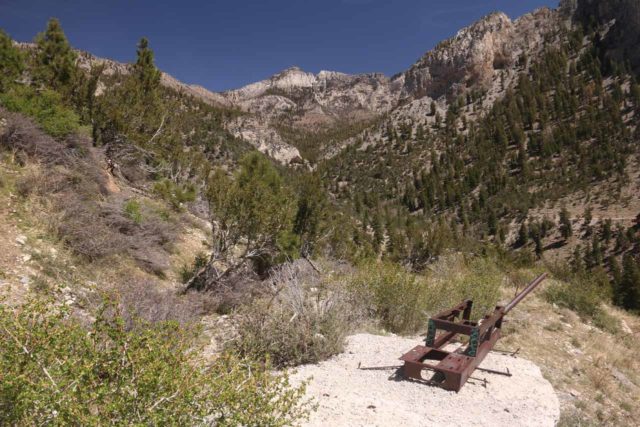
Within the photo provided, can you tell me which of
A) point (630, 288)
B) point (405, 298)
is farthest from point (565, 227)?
point (405, 298)

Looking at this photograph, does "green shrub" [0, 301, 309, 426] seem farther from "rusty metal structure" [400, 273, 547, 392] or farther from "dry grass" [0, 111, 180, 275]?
"dry grass" [0, 111, 180, 275]

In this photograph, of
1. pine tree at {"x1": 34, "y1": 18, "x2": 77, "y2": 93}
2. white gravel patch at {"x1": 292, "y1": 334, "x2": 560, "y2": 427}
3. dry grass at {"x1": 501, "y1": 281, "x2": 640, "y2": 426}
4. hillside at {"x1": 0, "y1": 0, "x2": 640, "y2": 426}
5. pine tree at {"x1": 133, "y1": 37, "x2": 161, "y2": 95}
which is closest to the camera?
hillside at {"x1": 0, "y1": 0, "x2": 640, "y2": 426}

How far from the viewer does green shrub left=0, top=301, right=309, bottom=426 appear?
7.88 ft

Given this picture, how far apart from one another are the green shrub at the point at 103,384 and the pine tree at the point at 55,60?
1435 centimetres

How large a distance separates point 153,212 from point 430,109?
80.3 m

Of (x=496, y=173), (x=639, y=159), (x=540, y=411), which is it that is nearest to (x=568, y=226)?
Result: (x=639, y=159)

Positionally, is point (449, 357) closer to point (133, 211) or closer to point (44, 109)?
point (133, 211)

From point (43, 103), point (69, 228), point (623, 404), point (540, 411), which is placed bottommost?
point (623, 404)

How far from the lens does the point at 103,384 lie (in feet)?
8.19

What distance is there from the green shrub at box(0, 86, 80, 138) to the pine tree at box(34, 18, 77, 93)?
10.4 ft

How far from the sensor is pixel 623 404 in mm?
6633

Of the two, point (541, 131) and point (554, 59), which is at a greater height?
point (554, 59)

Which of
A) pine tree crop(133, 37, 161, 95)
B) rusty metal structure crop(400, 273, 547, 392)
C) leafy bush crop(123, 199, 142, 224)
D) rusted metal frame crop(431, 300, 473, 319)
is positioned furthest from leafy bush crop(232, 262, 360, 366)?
pine tree crop(133, 37, 161, 95)

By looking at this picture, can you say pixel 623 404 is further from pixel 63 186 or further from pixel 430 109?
pixel 430 109
